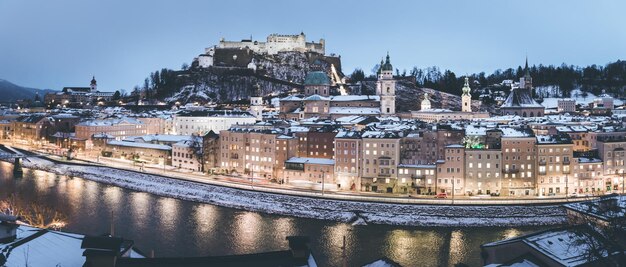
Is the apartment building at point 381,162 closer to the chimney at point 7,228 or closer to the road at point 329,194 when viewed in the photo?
the road at point 329,194

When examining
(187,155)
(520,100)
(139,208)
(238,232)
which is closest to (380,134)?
(238,232)

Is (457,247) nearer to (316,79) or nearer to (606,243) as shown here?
(606,243)

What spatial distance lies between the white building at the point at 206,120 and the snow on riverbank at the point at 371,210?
60.0 feet

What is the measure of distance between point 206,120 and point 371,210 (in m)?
25.8

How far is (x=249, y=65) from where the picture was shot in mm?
68625

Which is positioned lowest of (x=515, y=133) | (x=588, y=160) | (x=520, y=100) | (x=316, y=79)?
(x=588, y=160)

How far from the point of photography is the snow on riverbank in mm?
20766

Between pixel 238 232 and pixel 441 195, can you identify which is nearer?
pixel 238 232

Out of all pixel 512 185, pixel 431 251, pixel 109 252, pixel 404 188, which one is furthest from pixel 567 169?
pixel 109 252

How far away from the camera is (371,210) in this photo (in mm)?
21938

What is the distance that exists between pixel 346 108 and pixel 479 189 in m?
25.5

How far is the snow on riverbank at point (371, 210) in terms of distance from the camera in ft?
68.1

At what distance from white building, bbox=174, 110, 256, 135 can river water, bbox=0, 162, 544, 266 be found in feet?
64.7

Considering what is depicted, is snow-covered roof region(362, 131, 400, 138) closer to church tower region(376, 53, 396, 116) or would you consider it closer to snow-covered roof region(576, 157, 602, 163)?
snow-covered roof region(576, 157, 602, 163)
